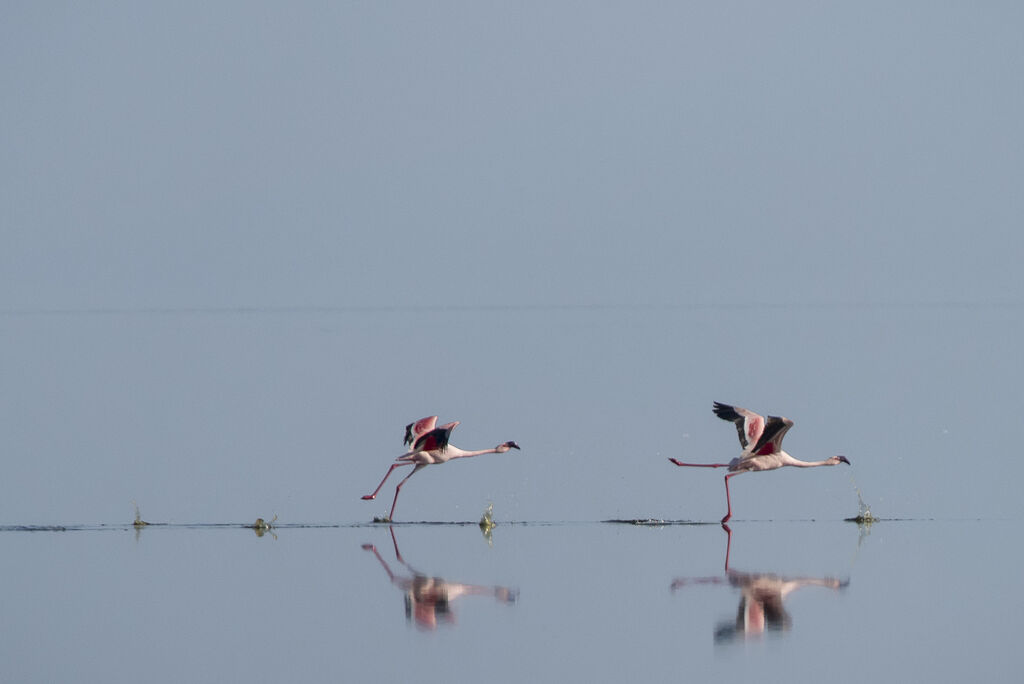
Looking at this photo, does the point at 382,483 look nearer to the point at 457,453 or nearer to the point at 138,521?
the point at 457,453

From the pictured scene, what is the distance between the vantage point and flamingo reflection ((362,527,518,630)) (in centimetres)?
1565

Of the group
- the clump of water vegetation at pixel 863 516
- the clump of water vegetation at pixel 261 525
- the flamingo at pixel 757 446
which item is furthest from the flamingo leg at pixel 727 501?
the clump of water vegetation at pixel 261 525

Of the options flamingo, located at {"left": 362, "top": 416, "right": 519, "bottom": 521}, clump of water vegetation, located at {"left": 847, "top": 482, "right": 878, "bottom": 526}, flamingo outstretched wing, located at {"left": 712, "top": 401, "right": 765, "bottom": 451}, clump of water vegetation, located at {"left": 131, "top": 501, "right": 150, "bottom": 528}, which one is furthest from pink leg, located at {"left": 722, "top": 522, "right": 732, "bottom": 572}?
clump of water vegetation, located at {"left": 131, "top": 501, "right": 150, "bottom": 528}

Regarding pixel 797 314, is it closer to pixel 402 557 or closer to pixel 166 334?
pixel 166 334

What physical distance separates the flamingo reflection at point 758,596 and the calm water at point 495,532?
4cm

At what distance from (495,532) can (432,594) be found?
12.8 ft

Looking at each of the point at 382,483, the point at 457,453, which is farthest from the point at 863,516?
the point at 382,483

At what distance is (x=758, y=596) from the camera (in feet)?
53.8

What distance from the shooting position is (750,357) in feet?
122

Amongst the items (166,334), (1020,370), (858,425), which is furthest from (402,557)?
(166,334)

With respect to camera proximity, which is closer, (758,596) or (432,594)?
(758,596)

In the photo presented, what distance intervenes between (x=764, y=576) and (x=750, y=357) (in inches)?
784

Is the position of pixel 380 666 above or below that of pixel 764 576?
below

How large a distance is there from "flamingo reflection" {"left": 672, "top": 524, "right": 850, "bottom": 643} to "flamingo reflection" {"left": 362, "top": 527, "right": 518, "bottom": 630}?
162 centimetres
